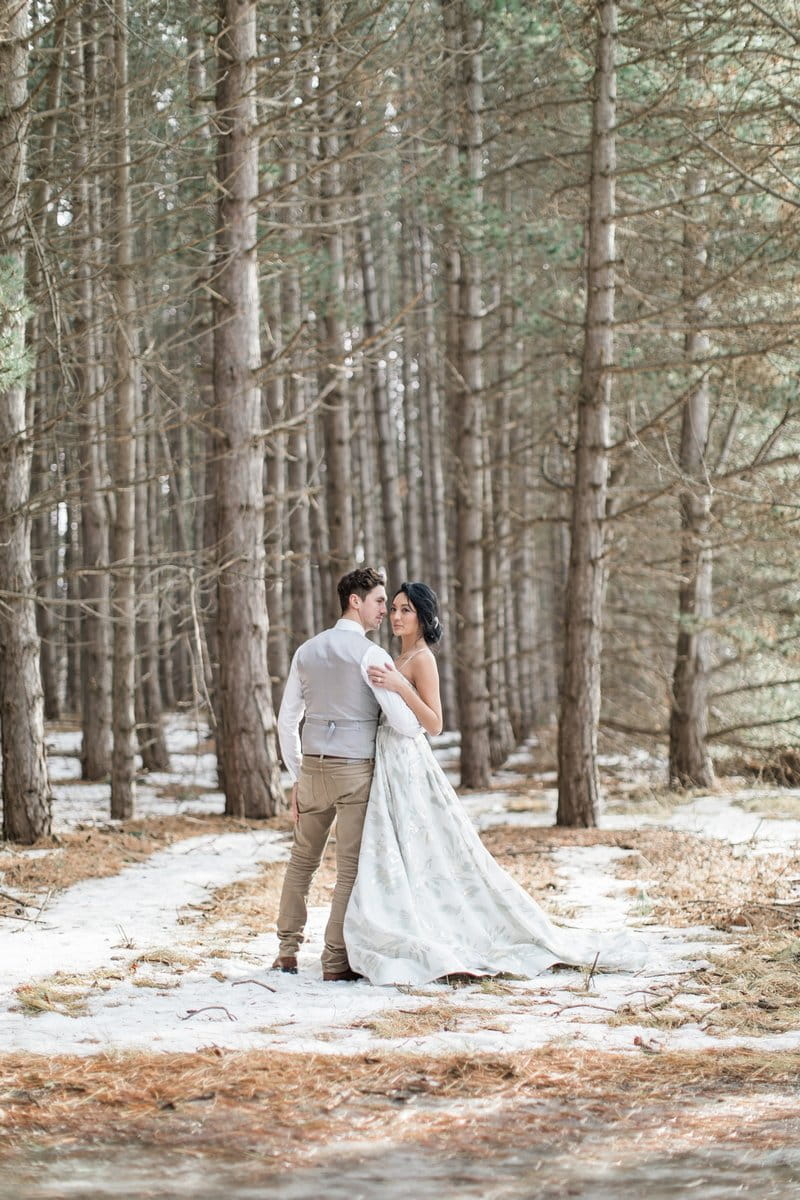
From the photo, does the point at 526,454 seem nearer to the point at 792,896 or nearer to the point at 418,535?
the point at 418,535

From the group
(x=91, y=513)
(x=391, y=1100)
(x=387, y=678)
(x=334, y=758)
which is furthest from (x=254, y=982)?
(x=91, y=513)

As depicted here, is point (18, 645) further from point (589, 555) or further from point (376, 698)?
point (589, 555)

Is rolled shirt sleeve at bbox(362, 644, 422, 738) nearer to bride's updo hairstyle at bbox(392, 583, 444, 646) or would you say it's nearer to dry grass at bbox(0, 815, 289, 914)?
bride's updo hairstyle at bbox(392, 583, 444, 646)

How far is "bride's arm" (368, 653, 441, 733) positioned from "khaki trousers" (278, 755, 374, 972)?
0.37 metres

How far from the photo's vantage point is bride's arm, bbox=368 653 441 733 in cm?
588

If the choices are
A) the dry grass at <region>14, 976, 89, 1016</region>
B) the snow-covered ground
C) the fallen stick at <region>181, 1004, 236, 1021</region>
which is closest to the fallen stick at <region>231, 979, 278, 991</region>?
the snow-covered ground

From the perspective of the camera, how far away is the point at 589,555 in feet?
36.7

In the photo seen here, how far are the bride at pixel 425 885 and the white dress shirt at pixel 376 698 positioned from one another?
5 cm

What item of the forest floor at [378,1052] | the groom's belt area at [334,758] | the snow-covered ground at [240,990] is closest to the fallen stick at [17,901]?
the forest floor at [378,1052]

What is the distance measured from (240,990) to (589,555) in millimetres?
6510

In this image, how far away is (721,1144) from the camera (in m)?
3.69

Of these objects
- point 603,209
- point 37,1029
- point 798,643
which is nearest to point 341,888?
point 37,1029

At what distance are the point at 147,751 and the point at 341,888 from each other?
12.2 m

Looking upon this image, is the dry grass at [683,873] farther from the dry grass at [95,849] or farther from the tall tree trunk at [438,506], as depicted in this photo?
the tall tree trunk at [438,506]
